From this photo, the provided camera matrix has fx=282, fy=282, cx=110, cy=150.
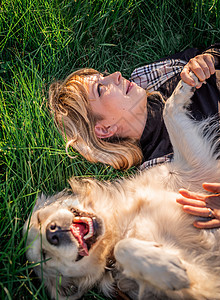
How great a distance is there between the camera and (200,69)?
2420 mm

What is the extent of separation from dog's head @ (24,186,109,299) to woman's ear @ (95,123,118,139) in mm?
900

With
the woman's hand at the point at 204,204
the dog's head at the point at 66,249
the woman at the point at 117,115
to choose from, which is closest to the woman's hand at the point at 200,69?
the woman at the point at 117,115

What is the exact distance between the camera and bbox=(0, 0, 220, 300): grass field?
95.9 inches

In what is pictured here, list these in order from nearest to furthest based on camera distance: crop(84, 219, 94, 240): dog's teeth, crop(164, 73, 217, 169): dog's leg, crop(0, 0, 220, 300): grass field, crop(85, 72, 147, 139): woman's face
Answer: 1. crop(84, 219, 94, 240): dog's teeth
2. crop(164, 73, 217, 169): dog's leg
3. crop(0, 0, 220, 300): grass field
4. crop(85, 72, 147, 139): woman's face

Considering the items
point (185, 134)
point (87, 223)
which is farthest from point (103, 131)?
point (87, 223)

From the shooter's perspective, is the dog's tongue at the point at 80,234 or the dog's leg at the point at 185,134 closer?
the dog's tongue at the point at 80,234

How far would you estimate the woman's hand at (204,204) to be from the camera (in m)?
1.95

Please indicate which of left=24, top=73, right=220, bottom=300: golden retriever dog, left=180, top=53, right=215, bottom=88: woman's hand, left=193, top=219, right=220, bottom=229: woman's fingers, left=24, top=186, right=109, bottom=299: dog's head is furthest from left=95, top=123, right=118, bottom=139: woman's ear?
left=193, top=219, right=220, bottom=229: woman's fingers

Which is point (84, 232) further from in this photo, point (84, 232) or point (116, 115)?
point (116, 115)

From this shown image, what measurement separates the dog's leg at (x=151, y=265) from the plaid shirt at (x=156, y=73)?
1.75 meters

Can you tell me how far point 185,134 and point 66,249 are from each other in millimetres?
1289

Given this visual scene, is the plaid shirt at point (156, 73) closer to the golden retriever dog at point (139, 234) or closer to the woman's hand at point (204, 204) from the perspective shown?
the golden retriever dog at point (139, 234)

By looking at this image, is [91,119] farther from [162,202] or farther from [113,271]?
[113,271]

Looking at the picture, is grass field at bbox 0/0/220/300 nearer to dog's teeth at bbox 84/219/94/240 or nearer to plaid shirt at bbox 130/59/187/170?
plaid shirt at bbox 130/59/187/170
